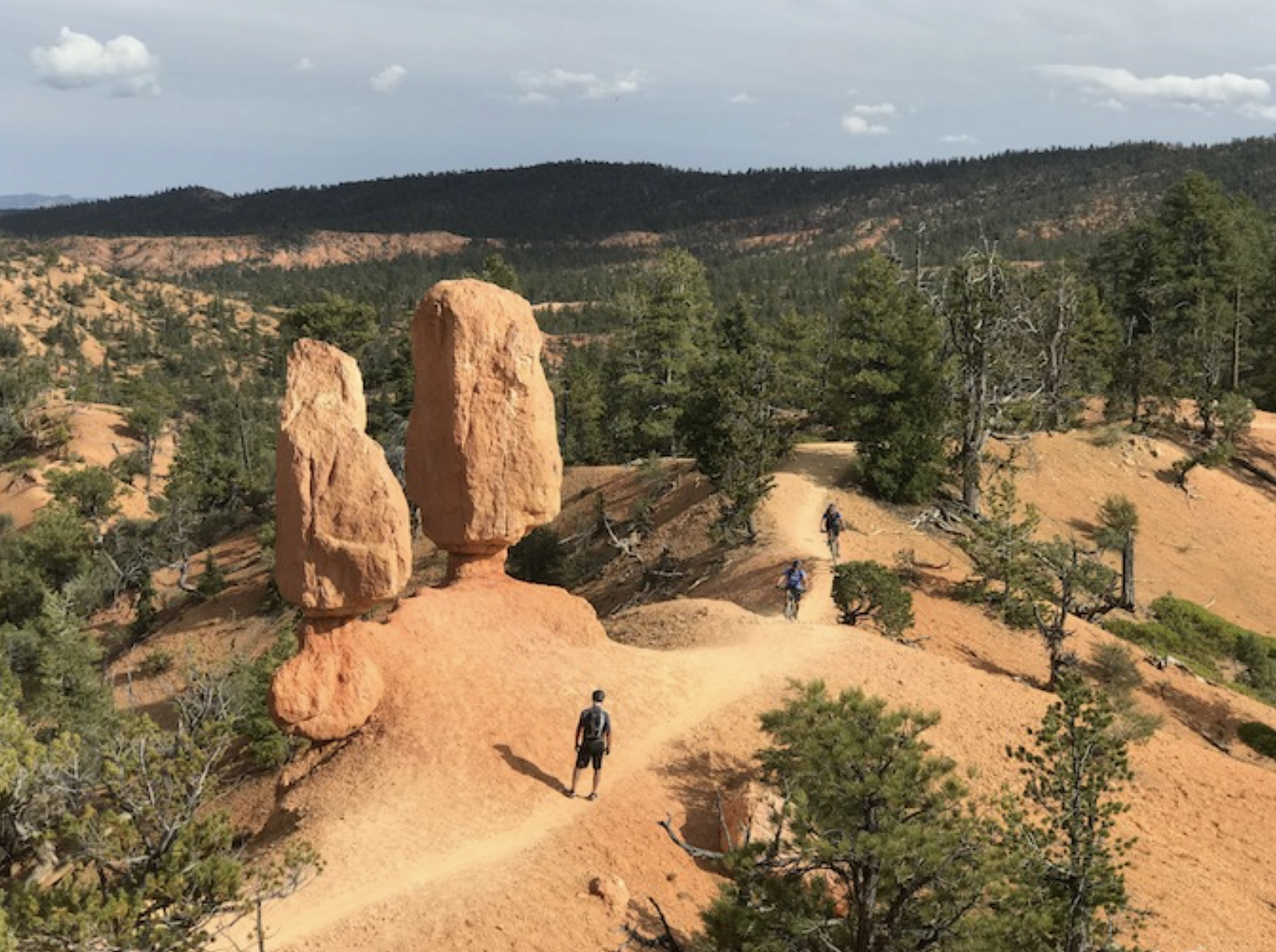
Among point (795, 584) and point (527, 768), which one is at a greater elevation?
point (795, 584)

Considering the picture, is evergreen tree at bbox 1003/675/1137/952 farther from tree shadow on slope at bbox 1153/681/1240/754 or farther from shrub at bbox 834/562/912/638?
tree shadow on slope at bbox 1153/681/1240/754

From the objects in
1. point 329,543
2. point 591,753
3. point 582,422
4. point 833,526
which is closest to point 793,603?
point 833,526

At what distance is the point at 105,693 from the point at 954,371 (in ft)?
107

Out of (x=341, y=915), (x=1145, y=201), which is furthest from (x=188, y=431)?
(x=1145, y=201)

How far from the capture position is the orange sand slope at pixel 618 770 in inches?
572

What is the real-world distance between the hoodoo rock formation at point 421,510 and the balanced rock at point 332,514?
22 millimetres

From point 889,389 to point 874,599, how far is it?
1201cm

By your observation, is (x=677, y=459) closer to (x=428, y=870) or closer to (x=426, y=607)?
(x=426, y=607)

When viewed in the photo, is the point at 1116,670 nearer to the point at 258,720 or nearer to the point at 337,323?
the point at 258,720

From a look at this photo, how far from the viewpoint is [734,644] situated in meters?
23.7

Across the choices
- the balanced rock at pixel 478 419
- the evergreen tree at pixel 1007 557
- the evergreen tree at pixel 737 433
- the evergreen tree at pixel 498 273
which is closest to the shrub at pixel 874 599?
the evergreen tree at pixel 1007 557

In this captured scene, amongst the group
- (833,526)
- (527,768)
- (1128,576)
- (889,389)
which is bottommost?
(1128,576)

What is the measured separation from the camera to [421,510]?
23.4 m

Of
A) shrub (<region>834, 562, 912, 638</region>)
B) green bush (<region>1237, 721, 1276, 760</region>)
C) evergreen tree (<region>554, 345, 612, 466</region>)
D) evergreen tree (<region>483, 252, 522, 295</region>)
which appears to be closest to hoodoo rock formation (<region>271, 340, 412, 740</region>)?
shrub (<region>834, 562, 912, 638</region>)
